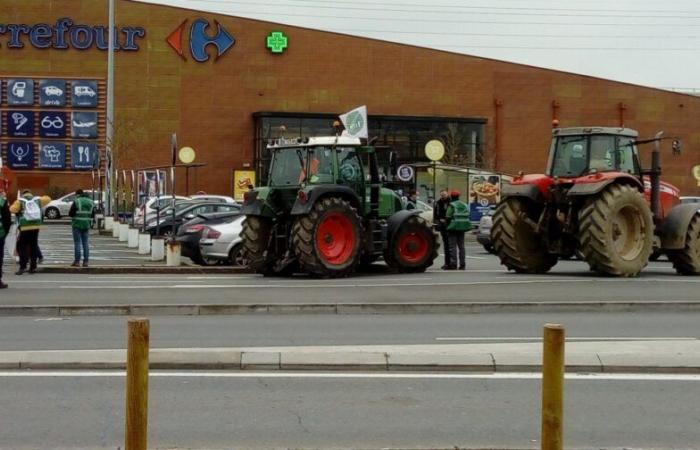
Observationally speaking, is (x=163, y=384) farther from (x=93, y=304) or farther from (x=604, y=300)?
(x=604, y=300)

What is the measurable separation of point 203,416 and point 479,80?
5329 cm

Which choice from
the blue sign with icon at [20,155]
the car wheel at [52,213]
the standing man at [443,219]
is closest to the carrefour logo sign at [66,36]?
the blue sign with icon at [20,155]

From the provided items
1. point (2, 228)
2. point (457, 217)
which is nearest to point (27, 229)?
point (2, 228)

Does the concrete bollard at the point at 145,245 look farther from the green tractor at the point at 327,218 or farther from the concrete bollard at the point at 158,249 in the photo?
the green tractor at the point at 327,218

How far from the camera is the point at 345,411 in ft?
28.0

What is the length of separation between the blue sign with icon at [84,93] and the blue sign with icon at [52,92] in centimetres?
51

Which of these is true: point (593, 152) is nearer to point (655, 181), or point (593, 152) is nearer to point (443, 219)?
point (655, 181)

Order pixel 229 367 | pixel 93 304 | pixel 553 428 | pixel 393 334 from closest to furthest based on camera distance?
pixel 553 428 < pixel 229 367 < pixel 393 334 < pixel 93 304

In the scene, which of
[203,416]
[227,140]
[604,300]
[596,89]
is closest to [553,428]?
[203,416]

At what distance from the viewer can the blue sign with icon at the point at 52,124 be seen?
5553 centimetres

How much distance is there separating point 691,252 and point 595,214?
2979 mm

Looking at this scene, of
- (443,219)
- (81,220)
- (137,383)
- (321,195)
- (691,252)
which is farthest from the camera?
(443,219)

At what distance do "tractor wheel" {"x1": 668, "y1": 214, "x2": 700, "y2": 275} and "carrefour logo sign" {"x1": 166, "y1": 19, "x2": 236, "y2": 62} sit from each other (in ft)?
129

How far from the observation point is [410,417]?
328 inches
